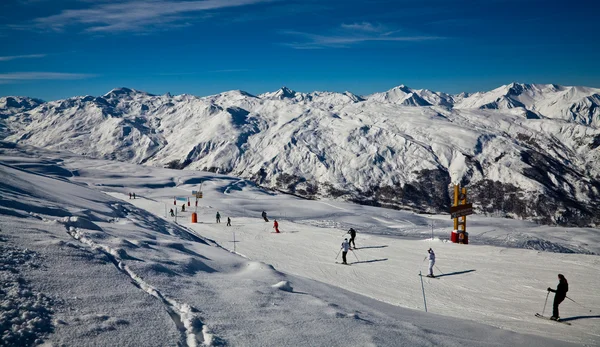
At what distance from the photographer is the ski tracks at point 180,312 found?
561cm

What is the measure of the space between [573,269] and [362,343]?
16.9 m

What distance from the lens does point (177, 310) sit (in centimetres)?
642

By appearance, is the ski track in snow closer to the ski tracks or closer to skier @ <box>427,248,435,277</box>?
the ski tracks

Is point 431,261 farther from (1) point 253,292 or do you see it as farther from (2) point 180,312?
(2) point 180,312

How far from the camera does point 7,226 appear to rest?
834 cm

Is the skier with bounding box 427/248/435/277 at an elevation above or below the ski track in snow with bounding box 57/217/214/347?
below

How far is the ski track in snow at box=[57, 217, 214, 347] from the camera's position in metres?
5.63

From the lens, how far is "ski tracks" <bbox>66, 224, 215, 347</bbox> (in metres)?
5.61

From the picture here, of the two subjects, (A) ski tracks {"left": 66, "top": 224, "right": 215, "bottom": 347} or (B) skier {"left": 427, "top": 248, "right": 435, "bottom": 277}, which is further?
(B) skier {"left": 427, "top": 248, "right": 435, "bottom": 277}

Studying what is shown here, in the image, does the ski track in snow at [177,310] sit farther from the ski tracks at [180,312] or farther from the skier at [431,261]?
the skier at [431,261]

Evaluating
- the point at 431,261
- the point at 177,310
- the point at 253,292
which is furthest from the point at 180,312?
the point at 431,261

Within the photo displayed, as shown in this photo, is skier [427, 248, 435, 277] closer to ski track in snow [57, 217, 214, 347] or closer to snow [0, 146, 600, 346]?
snow [0, 146, 600, 346]

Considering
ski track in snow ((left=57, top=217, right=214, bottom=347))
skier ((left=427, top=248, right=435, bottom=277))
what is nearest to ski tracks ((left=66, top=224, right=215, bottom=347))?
ski track in snow ((left=57, top=217, right=214, bottom=347))

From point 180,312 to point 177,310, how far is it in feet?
0.34
